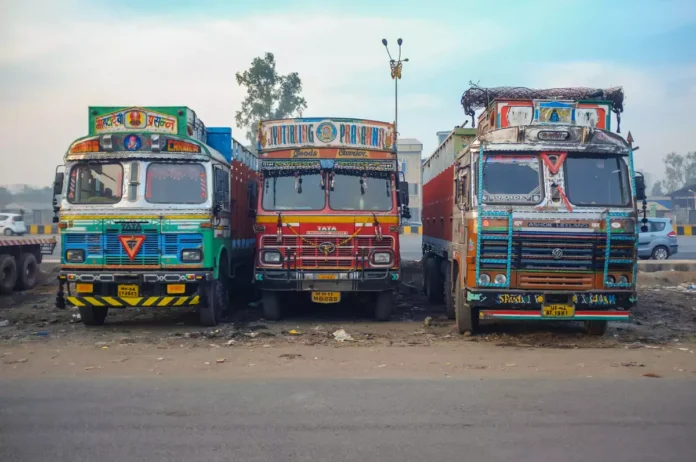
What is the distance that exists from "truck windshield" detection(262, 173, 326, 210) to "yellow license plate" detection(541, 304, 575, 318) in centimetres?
425

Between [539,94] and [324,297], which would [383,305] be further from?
[539,94]

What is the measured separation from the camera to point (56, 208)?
35.1 ft

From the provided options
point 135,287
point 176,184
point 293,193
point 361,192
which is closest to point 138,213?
point 176,184

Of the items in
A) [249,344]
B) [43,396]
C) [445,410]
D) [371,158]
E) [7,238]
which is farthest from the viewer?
[7,238]

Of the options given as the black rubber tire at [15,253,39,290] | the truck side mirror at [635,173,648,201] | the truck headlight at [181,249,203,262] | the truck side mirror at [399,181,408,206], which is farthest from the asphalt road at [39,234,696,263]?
the truck side mirror at [635,173,648,201]

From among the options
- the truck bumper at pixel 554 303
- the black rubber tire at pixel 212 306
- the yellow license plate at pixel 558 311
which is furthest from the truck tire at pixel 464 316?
the black rubber tire at pixel 212 306

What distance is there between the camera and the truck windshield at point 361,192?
11.6m

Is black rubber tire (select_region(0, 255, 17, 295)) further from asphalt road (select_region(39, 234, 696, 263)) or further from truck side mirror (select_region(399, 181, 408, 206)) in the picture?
truck side mirror (select_region(399, 181, 408, 206))

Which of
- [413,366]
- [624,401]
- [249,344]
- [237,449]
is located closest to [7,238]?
[249,344]

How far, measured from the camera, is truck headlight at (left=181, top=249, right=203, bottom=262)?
1041cm

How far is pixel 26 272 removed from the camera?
650 inches

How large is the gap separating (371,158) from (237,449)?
7.60 meters

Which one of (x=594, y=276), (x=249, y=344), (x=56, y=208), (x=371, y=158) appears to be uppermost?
(x=371, y=158)

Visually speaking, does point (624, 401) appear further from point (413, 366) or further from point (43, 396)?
point (43, 396)
